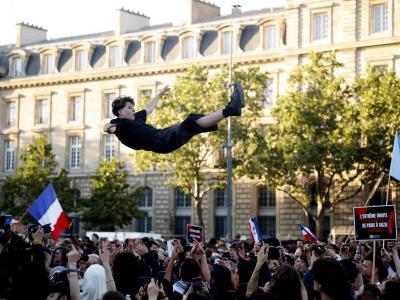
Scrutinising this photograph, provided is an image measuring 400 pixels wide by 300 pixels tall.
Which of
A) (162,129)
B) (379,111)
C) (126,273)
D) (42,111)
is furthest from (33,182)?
(126,273)

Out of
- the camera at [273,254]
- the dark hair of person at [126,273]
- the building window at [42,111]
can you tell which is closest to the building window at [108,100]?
the building window at [42,111]

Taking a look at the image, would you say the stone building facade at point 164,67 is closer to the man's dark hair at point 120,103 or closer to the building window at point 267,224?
the building window at point 267,224

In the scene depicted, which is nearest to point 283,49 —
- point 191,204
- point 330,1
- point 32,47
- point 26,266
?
point 330,1

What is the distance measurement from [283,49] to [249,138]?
372 inches

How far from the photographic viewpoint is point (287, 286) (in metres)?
9.60

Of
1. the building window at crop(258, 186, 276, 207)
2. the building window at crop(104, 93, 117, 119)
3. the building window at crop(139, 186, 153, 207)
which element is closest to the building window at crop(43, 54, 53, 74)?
the building window at crop(104, 93, 117, 119)

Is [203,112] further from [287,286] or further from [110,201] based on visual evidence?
[287,286]

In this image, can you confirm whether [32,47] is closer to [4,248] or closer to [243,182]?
[243,182]

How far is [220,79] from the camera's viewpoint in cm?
5322

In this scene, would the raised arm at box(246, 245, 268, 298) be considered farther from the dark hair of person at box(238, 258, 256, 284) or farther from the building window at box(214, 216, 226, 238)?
the building window at box(214, 216, 226, 238)

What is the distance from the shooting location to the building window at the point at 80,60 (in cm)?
7169

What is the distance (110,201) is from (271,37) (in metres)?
14.3

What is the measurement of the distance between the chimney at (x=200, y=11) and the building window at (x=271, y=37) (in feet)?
22.5

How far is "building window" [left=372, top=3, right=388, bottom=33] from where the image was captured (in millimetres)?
56281
